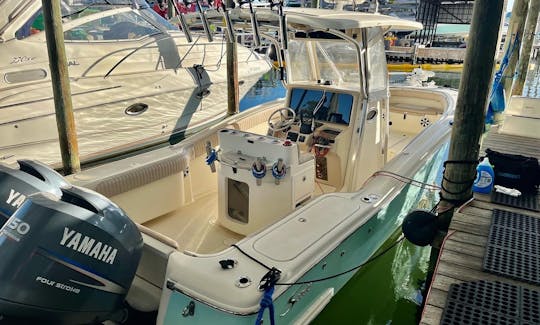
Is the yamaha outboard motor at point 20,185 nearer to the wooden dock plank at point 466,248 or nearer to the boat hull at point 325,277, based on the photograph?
the boat hull at point 325,277

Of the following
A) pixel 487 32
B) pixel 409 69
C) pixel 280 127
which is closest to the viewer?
pixel 487 32

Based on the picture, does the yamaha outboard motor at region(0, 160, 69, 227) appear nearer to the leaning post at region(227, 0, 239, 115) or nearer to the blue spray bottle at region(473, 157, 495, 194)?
the blue spray bottle at region(473, 157, 495, 194)

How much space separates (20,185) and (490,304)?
237 cm

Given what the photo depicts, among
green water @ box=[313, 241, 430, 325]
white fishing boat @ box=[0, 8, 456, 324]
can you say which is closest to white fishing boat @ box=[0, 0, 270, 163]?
white fishing boat @ box=[0, 8, 456, 324]

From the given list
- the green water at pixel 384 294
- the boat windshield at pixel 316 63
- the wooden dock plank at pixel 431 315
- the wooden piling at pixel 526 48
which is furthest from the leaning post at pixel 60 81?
the wooden piling at pixel 526 48

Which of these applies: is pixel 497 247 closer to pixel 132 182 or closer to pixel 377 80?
pixel 377 80

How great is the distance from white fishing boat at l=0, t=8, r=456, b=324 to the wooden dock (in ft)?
1.58

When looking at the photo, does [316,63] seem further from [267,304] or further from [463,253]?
[267,304]

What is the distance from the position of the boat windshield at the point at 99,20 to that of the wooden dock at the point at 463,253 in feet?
17.8

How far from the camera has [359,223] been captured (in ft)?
9.13

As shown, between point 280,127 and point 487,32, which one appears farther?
point 280,127

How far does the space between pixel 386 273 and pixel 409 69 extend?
1553 centimetres

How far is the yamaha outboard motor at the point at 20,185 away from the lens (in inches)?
87.1

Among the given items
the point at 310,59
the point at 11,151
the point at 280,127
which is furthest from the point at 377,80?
the point at 11,151
